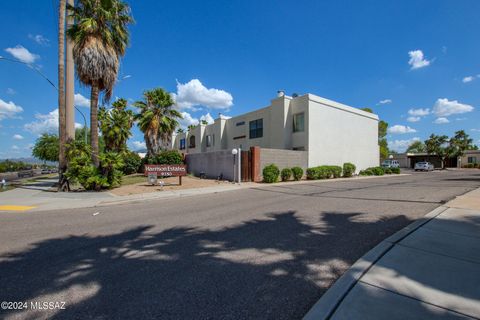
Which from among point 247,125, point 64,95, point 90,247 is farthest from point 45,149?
point 90,247

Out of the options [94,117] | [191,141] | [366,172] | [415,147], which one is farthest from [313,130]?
[415,147]

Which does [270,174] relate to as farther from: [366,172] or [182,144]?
[182,144]

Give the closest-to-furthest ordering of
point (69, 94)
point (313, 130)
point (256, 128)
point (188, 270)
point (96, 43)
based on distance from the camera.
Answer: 1. point (188, 270)
2. point (96, 43)
3. point (69, 94)
4. point (313, 130)
5. point (256, 128)

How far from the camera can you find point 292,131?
2244cm

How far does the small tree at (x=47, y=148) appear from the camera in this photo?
38125 millimetres

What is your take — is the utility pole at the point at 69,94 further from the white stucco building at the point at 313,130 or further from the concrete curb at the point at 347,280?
the concrete curb at the point at 347,280

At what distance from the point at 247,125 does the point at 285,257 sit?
79.1ft

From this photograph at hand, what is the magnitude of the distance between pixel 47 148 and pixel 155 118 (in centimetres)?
2791

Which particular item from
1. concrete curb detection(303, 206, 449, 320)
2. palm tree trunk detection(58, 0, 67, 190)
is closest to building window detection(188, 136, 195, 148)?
palm tree trunk detection(58, 0, 67, 190)

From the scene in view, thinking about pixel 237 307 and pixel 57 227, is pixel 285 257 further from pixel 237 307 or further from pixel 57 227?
pixel 57 227

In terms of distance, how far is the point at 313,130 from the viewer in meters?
20.9

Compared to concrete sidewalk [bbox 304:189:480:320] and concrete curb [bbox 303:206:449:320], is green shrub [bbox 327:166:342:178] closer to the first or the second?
concrete sidewalk [bbox 304:189:480:320]

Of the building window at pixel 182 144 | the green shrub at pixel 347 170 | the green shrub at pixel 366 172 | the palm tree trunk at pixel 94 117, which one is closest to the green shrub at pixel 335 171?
the green shrub at pixel 347 170

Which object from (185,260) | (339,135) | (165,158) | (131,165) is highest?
(339,135)
